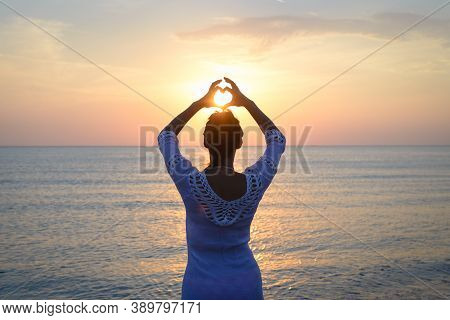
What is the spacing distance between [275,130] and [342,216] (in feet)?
61.5

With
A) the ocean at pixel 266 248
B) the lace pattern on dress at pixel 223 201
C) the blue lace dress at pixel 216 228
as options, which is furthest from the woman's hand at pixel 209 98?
the ocean at pixel 266 248

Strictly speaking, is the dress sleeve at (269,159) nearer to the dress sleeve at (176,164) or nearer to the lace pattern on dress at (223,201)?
the lace pattern on dress at (223,201)

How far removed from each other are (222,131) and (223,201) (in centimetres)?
31

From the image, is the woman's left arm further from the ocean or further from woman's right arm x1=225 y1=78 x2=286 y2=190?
the ocean

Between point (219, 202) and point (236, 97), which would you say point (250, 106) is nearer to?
point (236, 97)

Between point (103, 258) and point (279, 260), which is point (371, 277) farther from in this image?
point (103, 258)

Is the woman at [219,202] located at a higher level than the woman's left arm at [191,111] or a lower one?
lower

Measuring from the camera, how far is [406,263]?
39.0 feet

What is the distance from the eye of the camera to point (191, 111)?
7.72ft

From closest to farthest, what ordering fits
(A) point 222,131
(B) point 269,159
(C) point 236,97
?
(A) point 222,131
(B) point 269,159
(C) point 236,97

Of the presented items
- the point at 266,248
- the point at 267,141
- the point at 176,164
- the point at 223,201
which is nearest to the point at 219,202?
the point at 223,201

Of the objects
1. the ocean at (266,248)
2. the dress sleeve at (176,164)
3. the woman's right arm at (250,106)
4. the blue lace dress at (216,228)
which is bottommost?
the ocean at (266,248)

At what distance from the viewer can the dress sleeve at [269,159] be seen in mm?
2219
